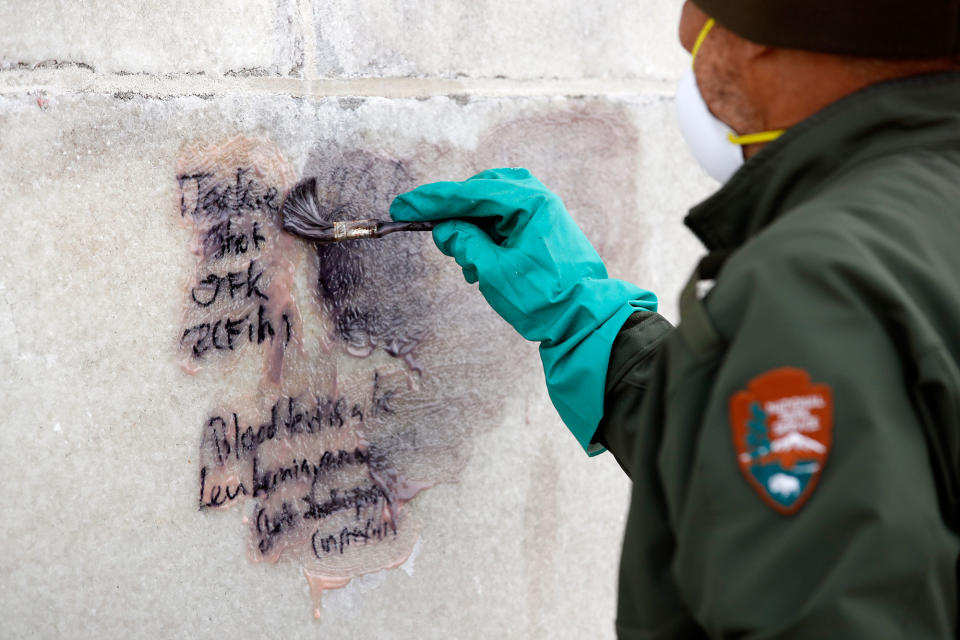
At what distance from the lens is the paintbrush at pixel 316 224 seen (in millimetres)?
1663

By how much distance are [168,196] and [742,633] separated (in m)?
1.24

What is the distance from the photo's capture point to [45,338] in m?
1.43

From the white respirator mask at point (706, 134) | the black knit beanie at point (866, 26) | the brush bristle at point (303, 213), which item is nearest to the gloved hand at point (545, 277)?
the brush bristle at point (303, 213)

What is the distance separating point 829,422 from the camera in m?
0.74

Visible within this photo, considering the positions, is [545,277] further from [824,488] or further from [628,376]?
[824,488]

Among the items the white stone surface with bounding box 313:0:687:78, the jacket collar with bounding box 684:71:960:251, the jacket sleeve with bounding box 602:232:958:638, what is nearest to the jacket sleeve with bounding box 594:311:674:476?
the jacket collar with bounding box 684:71:960:251

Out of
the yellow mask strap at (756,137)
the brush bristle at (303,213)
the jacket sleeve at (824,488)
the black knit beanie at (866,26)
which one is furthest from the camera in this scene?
the brush bristle at (303,213)

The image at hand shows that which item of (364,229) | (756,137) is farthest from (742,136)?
(364,229)

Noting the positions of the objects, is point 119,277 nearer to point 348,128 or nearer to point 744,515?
point 348,128

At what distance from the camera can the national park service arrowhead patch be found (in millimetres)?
739

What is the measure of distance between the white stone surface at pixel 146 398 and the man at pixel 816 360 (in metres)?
0.93

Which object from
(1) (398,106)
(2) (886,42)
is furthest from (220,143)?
(2) (886,42)

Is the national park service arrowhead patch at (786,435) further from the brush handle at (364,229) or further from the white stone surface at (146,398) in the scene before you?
the white stone surface at (146,398)

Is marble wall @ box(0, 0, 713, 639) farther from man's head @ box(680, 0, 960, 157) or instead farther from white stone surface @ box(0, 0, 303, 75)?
man's head @ box(680, 0, 960, 157)
